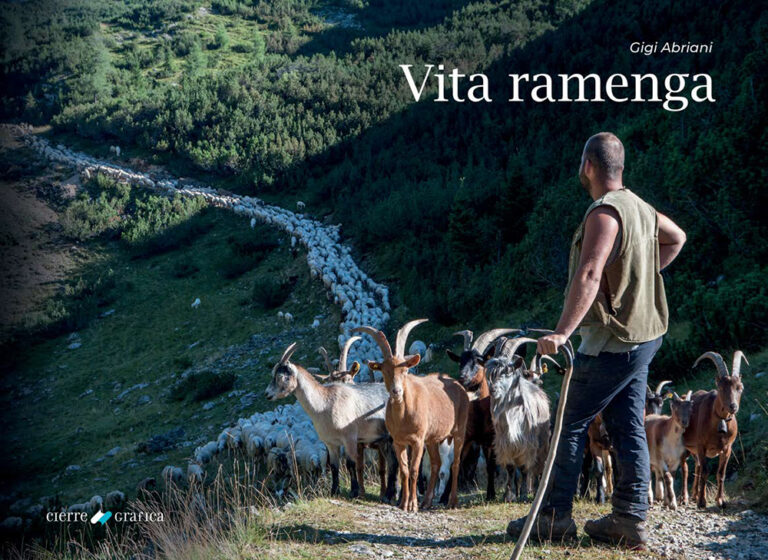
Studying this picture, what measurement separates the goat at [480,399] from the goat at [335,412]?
1.05 metres

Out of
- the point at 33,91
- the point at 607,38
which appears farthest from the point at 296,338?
the point at 33,91

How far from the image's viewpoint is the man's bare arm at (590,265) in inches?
143

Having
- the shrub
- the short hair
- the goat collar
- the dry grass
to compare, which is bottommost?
the dry grass

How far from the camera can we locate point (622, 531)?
414cm

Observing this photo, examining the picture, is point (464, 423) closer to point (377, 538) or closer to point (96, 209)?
point (377, 538)

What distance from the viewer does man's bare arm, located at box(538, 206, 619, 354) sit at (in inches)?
143

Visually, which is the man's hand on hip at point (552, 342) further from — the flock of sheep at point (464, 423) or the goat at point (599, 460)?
the goat at point (599, 460)

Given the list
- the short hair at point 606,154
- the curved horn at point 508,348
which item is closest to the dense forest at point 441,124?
the curved horn at point 508,348

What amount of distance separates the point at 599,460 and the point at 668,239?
9.20 ft

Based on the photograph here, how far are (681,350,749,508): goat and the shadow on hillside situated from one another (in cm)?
216

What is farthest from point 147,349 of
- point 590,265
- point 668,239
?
point 590,265

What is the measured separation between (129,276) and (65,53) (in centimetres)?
4073

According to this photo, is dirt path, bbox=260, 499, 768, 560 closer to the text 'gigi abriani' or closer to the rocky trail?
the rocky trail

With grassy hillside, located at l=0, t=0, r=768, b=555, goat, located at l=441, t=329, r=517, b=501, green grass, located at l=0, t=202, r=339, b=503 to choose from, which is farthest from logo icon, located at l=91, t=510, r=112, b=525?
goat, located at l=441, t=329, r=517, b=501
